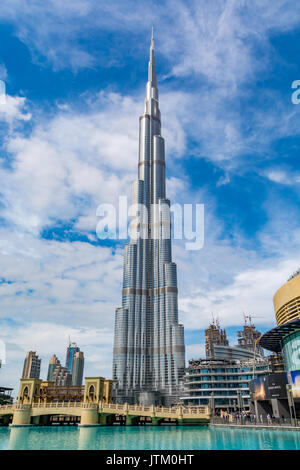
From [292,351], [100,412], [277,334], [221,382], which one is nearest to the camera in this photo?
[100,412]

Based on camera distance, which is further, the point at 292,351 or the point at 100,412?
the point at 292,351

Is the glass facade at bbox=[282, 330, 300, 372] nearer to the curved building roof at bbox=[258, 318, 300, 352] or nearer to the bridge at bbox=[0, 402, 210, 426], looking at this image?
the curved building roof at bbox=[258, 318, 300, 352]

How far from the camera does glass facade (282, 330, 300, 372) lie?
63737 millimetres

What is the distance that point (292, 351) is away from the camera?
217 feet

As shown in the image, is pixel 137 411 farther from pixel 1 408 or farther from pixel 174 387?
pixel 174 387

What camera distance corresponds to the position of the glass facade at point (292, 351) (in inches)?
2509

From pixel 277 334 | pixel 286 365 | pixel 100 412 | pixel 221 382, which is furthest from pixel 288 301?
pixel 221 382

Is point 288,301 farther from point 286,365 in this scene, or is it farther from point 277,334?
point 286,365

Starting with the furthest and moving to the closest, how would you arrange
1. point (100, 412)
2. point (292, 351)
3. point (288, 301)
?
point (288, 301) → point (292, 351) → point (100, 412)

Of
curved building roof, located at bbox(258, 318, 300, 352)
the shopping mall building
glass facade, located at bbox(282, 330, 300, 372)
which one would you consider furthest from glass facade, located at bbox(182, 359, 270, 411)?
glass facade, located at bbox(282, 330, 300, 372)

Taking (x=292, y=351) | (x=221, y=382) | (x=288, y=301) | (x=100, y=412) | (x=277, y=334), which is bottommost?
(x=100, y=412)
